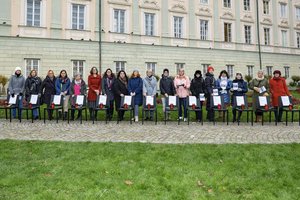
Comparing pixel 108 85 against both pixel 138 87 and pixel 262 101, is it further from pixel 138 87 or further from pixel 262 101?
pixel 262 101

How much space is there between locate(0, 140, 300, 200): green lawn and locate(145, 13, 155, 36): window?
20900 millimetres

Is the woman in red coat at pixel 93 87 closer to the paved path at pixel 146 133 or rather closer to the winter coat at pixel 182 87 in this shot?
the paved path at pixel 146 133

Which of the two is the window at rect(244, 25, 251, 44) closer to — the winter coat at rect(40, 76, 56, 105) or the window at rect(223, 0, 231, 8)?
the window at rect(223, 0, 231, 8)

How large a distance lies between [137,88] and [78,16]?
1502 centimetres

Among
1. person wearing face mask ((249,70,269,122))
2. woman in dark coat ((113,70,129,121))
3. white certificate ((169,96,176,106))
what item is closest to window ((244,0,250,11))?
person wearing face mask ((249,70,269,122))

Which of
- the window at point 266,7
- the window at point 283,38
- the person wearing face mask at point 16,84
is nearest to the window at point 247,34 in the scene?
the window at point 266,7

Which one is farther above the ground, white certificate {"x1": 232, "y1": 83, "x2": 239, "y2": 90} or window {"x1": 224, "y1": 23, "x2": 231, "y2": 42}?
window {"x1": 224, "y1": 23, "x2": 231, "y2": 42}

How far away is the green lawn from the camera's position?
4398mm

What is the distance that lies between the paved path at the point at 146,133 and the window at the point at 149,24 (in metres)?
17.3

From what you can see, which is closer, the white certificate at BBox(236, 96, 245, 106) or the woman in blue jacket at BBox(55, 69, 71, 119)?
the white certificate at BBox(236, 96, 245, 106)

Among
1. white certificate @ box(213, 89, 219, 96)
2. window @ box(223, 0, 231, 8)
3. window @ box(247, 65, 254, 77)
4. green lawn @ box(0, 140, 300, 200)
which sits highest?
window @ box(223, 0, 231, 8)

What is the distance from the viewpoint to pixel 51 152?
655 centimetres

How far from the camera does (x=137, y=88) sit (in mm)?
11961

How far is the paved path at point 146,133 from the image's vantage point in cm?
821
